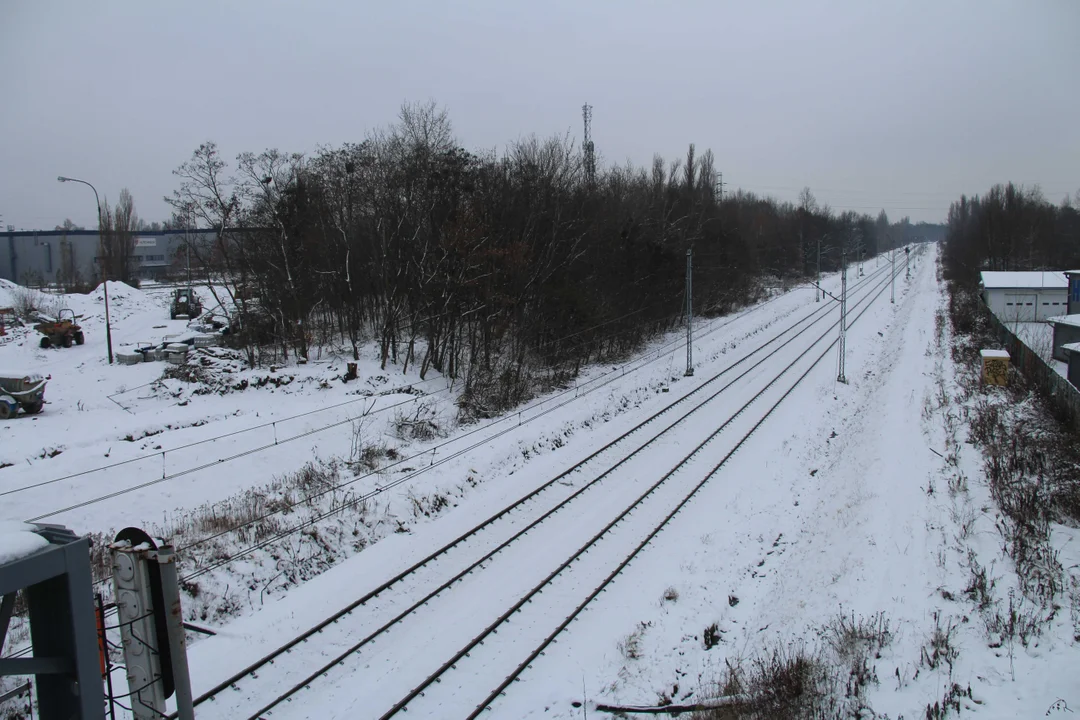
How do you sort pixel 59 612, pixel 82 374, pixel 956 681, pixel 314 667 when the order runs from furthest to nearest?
pixel 82 374 < pixel 314 667 < pixel 956 681 < pixel 59 612

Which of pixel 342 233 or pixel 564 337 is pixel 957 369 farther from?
pixel 342 233

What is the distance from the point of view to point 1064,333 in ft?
105

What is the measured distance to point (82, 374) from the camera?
28.2 m

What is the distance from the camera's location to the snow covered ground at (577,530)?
8.77m

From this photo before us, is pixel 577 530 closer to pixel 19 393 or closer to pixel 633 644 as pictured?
pixel 633 644

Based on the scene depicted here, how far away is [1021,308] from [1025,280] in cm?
198

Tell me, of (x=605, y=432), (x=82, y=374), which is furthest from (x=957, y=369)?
(x=82, y=374)

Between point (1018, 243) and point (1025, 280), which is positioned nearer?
point (1025, 280)

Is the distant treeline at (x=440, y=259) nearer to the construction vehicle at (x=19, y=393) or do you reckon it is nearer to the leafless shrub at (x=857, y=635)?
the construction vehicle at (x=19, y=393)

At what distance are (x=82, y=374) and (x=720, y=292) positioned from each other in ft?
142

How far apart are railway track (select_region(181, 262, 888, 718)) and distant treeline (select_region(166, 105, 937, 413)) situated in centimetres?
801

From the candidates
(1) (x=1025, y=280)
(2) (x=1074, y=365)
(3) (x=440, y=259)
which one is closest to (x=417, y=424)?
(3) (x=440, y=259)

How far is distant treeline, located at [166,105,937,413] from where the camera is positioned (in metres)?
27.6

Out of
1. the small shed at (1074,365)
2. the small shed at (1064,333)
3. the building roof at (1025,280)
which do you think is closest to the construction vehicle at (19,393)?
the small shed at (1074,365)
